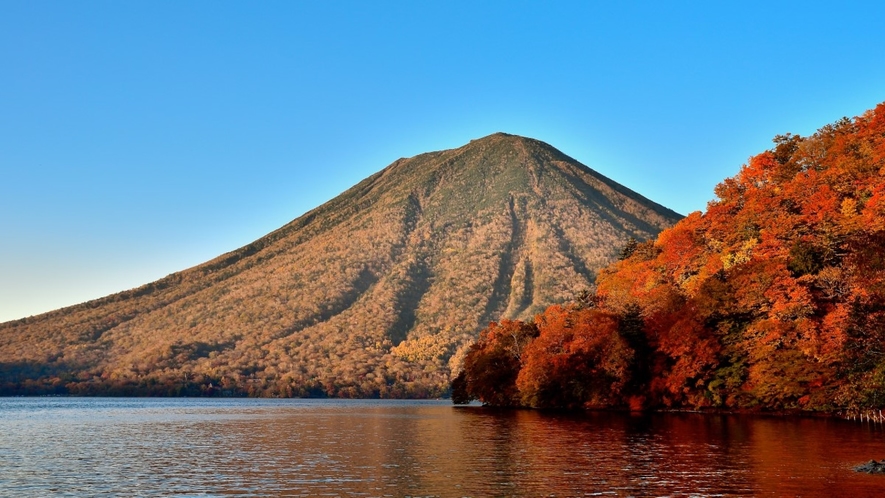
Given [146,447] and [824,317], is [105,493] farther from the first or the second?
[824,317]

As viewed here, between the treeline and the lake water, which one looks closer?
the lake water

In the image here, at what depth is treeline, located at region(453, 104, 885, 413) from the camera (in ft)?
237

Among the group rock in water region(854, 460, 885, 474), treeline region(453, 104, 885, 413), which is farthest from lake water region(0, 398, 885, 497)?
treeline region(453, 104, 885, 413)

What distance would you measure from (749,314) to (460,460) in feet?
168

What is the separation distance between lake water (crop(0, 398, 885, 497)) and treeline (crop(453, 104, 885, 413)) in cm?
668

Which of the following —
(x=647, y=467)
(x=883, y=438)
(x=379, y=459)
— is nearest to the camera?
(x=647, y=467)

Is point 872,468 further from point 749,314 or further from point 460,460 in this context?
point 749,314

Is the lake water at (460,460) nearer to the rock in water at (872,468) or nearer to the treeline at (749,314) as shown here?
the rock in water at (872,468)

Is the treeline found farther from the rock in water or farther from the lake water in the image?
the rock in water

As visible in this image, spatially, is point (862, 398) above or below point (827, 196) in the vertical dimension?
below

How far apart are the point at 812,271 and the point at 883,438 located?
31.7m

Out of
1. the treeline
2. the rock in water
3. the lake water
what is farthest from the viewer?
the treeline

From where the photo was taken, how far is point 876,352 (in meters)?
65.2

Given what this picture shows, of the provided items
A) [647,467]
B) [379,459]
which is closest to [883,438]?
[647,467]
